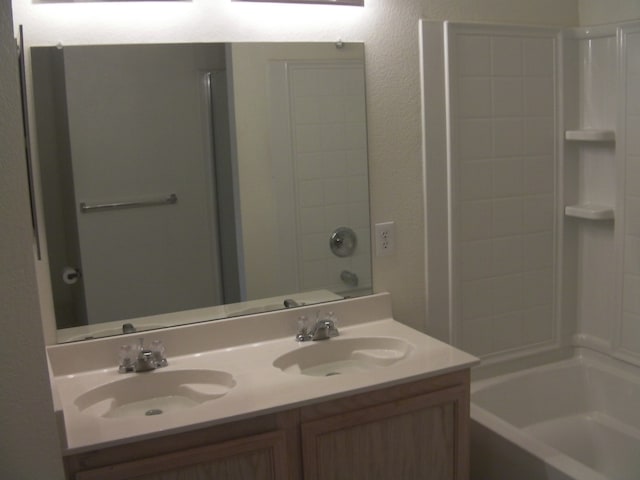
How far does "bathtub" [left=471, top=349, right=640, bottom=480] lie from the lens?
7.54 feet

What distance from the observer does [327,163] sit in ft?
7.28

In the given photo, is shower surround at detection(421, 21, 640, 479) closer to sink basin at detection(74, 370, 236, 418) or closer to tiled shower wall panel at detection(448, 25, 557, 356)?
tiled shower wall panel at detection(448, 25, 557, 356)

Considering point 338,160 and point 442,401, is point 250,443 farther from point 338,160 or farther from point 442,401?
point 338,160

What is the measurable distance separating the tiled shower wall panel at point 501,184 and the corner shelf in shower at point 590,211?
0.22 feet

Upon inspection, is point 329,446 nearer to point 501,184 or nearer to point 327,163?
point 327,163

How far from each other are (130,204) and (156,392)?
0.53 m

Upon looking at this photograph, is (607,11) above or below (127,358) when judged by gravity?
above

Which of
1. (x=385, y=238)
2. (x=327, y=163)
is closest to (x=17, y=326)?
(x=327, y=163)

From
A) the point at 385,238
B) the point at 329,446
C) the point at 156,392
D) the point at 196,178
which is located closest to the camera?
the point at 329,446

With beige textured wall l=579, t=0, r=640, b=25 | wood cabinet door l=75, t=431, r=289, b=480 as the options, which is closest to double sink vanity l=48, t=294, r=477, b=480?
wood cabinet door l=75, t=431, r=289, b=480

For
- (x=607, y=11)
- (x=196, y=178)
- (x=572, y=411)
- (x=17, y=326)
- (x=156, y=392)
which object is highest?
(x=607, y=11)

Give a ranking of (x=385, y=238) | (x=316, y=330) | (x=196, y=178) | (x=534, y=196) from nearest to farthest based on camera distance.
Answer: (x=196, y=178), (x=316, y=330), (x=385, y=238), (x=534, y=196)

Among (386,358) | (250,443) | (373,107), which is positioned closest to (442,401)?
(386,358)

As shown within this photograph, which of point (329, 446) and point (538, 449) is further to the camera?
point (538, 449)
